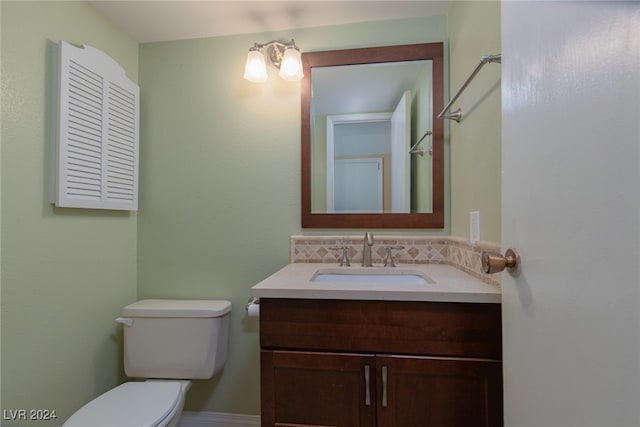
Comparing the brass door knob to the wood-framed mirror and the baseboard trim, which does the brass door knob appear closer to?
the wood-framed mirror

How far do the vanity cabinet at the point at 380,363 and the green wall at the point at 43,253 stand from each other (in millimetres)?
959

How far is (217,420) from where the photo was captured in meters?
1.51

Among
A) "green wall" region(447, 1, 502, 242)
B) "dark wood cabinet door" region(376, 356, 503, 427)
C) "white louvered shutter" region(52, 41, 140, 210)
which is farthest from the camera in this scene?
"white louvered shutter" region(52, 41, 140, 210)

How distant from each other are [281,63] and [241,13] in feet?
0.98

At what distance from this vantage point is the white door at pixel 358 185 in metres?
1.45

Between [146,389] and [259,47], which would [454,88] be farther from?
[146,389]

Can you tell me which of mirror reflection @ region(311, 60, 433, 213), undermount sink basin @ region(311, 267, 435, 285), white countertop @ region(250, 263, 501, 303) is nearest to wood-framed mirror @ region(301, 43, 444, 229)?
mirror reflection @ region(311, 60, 433, 213)

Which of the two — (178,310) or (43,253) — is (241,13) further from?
(178,310)

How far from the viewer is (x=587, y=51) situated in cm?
41

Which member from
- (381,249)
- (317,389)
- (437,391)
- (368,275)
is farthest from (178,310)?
(437,391)

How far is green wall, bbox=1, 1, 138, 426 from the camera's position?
Result: 3.42ft

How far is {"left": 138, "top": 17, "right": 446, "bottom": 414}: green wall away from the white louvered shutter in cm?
12

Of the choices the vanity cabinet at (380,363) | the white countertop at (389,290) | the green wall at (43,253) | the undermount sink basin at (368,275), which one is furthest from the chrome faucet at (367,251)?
the green wall at (43,253)

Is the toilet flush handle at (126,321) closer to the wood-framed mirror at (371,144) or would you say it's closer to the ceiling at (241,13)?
the wood-framed mirror at (371,144)
